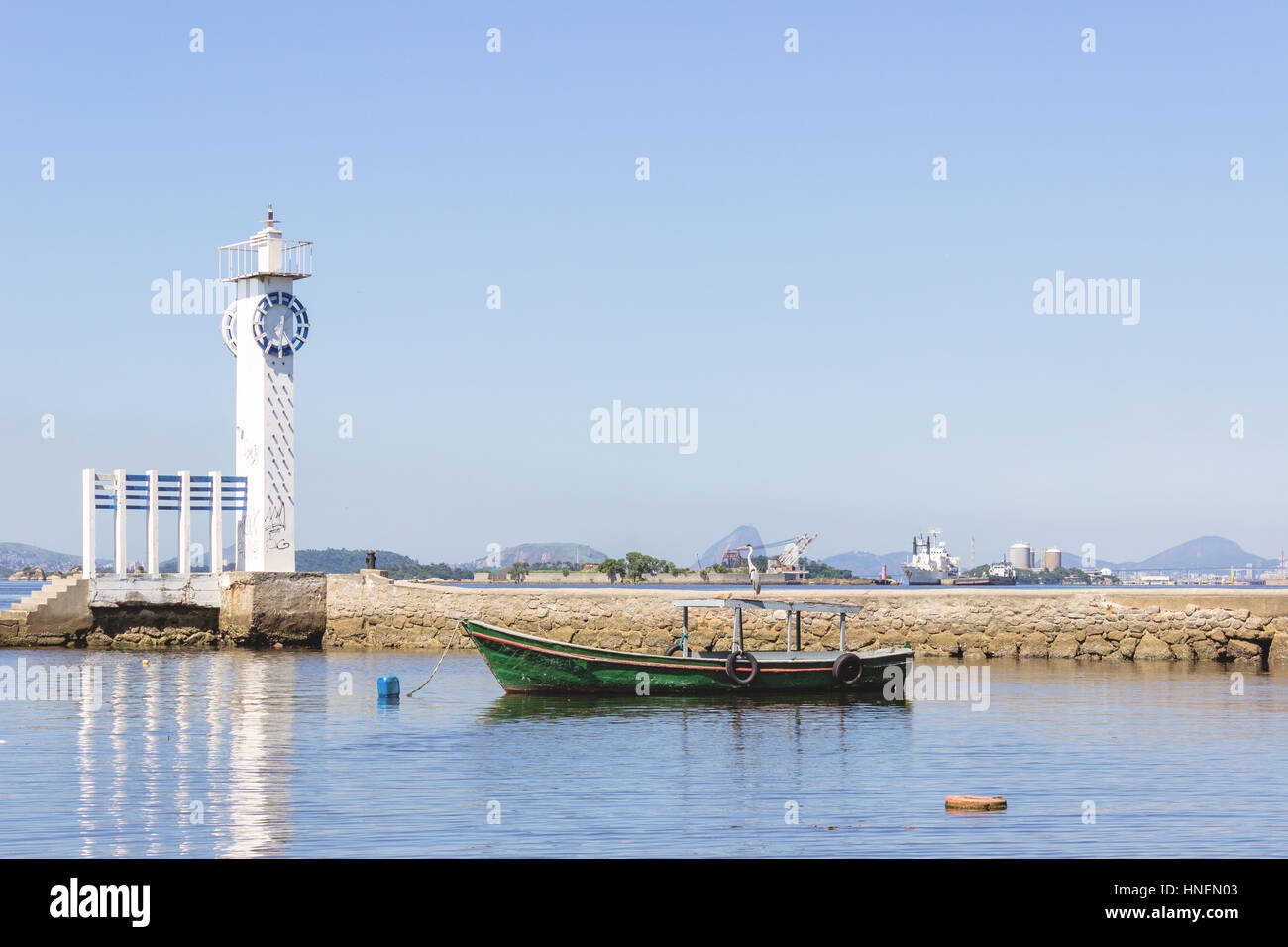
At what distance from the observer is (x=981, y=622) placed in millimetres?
46031

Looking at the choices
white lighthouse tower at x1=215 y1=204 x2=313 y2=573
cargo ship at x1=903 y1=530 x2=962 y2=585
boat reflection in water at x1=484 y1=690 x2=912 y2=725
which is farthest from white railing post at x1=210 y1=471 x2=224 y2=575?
cargo ship at x1=903 y1=530 x2=962 y2=585

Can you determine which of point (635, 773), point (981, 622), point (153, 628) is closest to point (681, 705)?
point (635, 773)

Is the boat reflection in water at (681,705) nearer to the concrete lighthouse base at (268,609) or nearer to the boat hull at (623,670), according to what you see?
the boat hull at (623,670)

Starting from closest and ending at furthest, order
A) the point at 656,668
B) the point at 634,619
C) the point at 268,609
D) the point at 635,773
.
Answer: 1. the point at 635,773
2. the point at 656,668
3. the point at 634,619
4. the point at 268,609

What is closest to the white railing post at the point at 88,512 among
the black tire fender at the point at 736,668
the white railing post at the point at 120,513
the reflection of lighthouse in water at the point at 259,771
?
the white railing post at the point at 120,513

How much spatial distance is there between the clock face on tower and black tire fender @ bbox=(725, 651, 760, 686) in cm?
2509

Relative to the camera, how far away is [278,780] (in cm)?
2173

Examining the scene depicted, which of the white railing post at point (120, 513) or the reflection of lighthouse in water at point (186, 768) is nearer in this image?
the reflection of lighthouse in water at point (186, 768)

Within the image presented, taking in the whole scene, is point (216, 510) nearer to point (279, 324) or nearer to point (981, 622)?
point (279, 324)

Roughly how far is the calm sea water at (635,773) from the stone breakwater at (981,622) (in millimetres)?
6750

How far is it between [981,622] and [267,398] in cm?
2667

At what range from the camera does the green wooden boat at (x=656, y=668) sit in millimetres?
33312

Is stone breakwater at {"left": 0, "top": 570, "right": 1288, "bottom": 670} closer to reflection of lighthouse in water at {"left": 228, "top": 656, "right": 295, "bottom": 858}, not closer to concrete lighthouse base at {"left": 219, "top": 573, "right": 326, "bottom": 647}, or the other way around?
concrete lighthouse base at {"left": 219, "top": 573, "right": 326, "bottom": 647}

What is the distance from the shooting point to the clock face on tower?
50.5 metres
